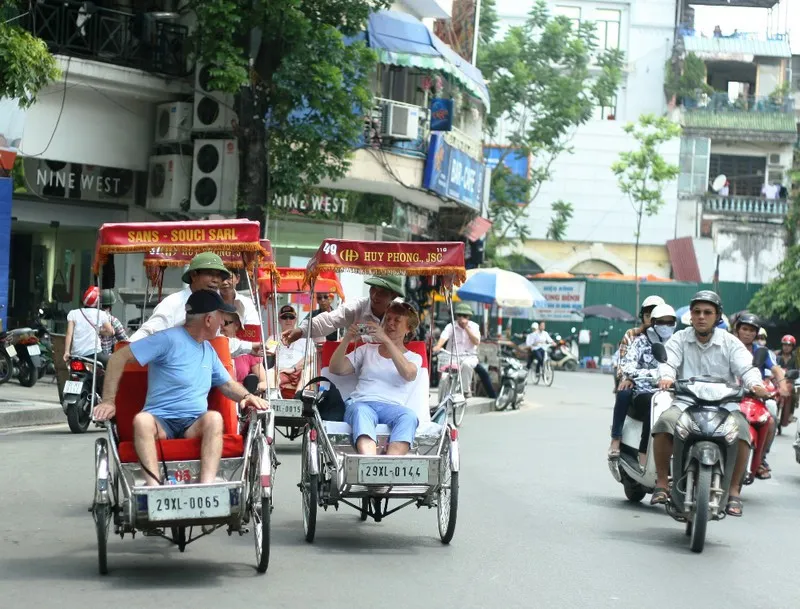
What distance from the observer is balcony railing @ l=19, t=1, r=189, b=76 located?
21906mm

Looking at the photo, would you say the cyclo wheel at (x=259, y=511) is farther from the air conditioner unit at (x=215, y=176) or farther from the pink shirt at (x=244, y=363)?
the air conditioner unit at (x=215, y=176)

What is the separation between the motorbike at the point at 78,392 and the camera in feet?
50.1

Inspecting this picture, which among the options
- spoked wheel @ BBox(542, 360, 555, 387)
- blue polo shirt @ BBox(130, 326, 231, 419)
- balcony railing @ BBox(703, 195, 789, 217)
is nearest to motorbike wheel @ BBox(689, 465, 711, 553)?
blue polo shirt @ BBox(130, 326, 231, 419)

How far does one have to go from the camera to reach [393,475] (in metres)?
8.40

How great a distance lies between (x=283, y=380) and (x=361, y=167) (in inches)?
473

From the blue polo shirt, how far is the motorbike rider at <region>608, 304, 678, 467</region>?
14.3ft

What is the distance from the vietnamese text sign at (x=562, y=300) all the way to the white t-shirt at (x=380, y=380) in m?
44.5

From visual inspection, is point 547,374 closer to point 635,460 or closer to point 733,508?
point 635,460

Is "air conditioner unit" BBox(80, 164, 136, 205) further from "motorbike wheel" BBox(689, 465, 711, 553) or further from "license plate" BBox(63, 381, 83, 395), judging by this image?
"motorbike wheel" BBox(689, 465, 711, 553)

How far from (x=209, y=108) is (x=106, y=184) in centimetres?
245

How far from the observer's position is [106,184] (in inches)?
973

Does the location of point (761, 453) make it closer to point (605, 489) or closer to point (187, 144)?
point (605, 489)

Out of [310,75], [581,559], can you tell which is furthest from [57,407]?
[581,559]

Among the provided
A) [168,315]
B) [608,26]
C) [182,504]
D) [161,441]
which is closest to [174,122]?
[168,315]
